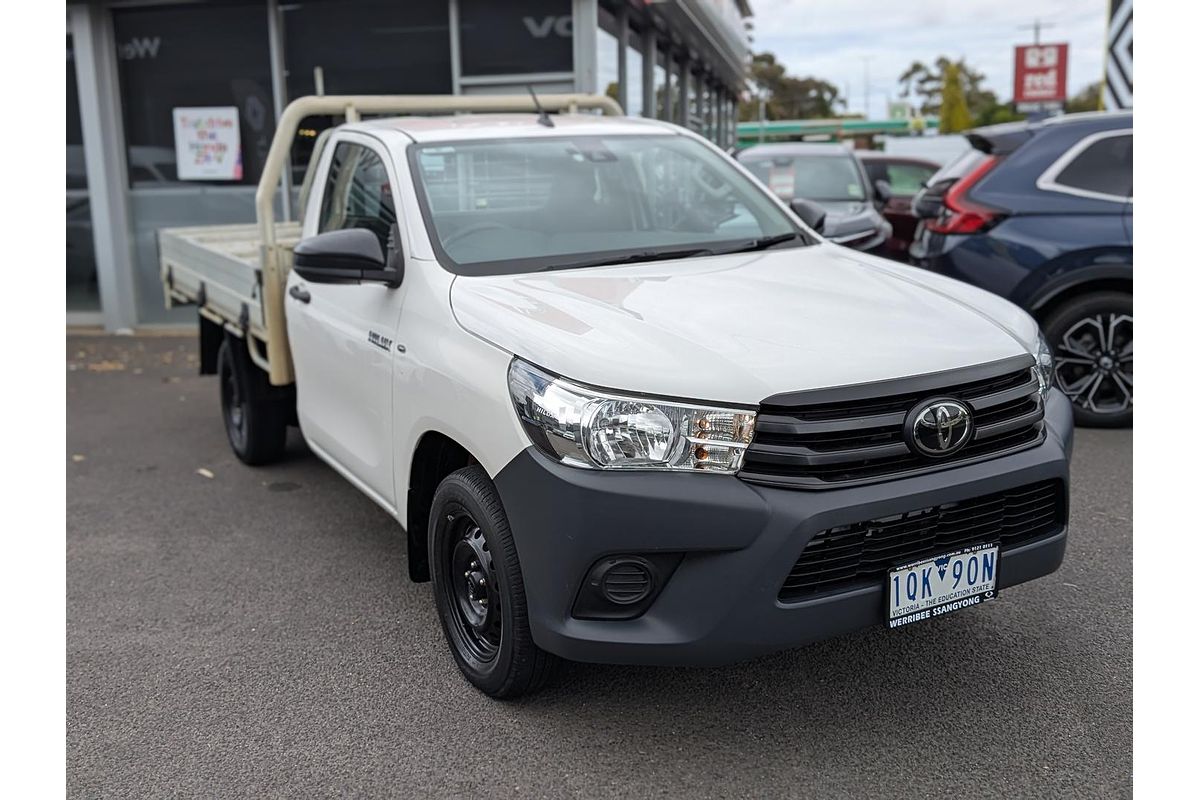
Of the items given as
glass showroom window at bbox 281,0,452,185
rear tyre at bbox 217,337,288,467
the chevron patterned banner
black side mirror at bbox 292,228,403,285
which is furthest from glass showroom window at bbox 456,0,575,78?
black side mirror at bbox 292,228,403,285

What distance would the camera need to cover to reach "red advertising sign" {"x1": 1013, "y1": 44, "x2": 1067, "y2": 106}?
73.3 metres

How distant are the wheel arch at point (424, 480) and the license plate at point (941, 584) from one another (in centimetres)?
134

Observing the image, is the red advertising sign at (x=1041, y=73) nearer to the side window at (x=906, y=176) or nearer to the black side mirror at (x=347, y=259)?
the side window at (x=906, y=176)

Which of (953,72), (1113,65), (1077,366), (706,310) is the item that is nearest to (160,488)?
(706,310)

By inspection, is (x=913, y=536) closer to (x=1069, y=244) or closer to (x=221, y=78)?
(x=1069, y=244)

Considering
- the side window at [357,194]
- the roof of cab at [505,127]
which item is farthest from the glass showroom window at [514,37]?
the side window at [357,194]

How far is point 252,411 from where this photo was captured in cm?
600

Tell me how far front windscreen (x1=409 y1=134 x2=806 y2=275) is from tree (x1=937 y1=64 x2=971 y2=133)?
276 ft

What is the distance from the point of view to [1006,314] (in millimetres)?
3518

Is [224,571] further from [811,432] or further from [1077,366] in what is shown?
[1077,366]

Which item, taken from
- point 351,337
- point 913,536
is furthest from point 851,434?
point 351,337

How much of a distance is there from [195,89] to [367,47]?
6.08 feet

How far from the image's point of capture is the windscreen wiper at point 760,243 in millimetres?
4137

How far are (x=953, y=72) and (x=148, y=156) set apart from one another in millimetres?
88581
